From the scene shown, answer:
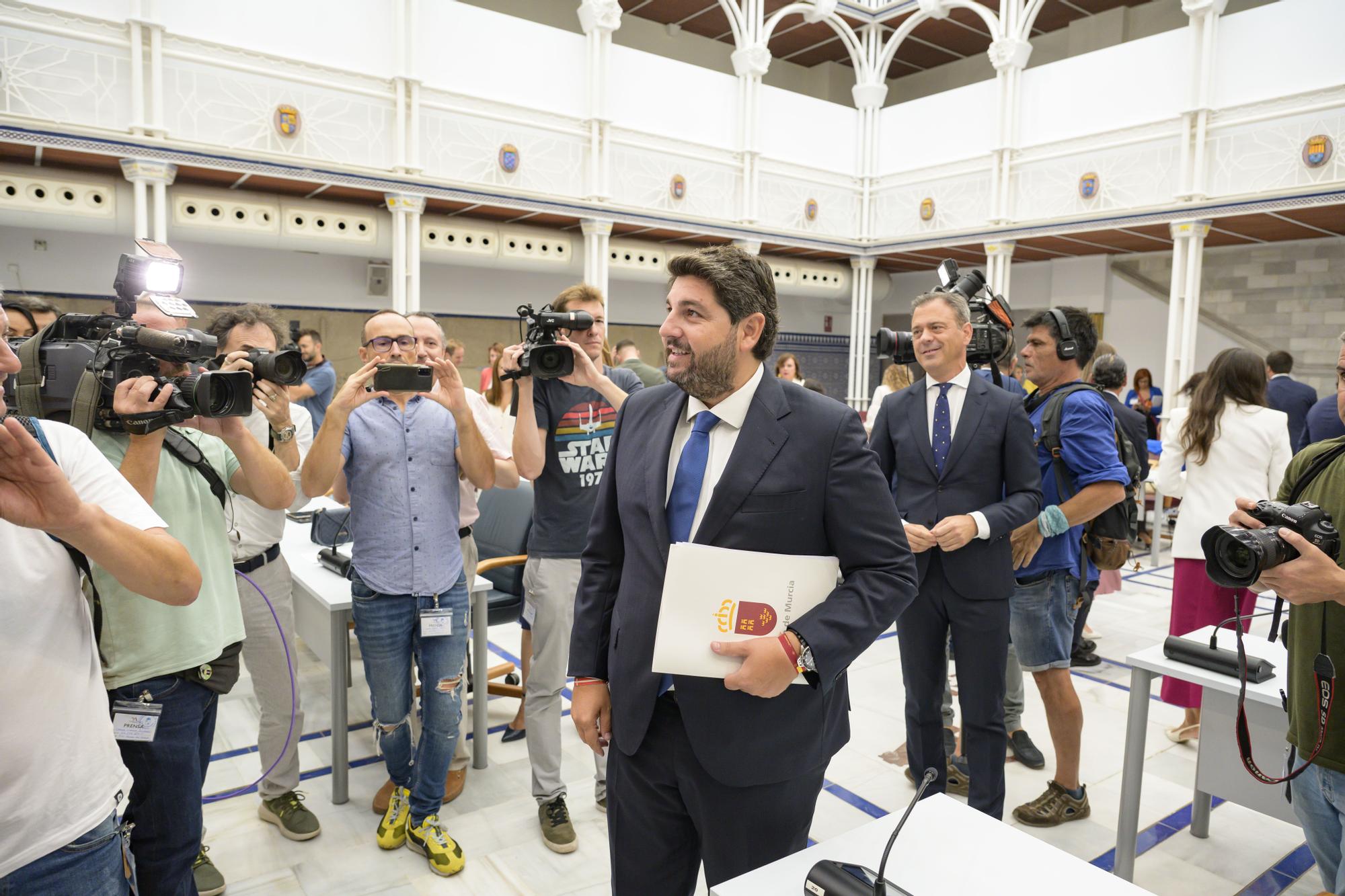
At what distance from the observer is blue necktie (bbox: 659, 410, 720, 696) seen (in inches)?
65.3

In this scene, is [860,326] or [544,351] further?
[860,326]

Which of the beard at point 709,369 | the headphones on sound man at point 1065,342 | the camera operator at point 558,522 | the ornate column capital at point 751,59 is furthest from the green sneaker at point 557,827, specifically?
the ornate column capital at point 751,59

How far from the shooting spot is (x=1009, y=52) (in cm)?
1098

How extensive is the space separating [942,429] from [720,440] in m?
1.38

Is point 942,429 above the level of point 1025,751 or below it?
above

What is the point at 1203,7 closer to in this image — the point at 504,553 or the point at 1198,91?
the point at 1198,91

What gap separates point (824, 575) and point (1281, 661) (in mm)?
1929

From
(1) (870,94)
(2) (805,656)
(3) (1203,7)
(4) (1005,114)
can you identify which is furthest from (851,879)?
(1) (870,94)

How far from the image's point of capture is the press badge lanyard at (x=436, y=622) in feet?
8.79

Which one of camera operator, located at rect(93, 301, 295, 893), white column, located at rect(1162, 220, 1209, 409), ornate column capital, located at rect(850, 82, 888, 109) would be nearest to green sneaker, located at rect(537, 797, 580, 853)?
camera operator, located at rect(93, 301, 295, 893)

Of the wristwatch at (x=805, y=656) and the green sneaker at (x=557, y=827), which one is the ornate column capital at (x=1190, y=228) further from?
the wristwatch at (x=805, y=656)

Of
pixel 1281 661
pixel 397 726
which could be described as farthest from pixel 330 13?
pixel 1281 661

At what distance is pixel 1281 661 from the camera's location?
8.31ft

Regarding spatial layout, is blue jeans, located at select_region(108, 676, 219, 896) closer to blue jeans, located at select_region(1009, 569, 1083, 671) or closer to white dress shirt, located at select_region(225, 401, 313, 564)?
white dress shirt, located at select_region(225, 401, 313, 564)
